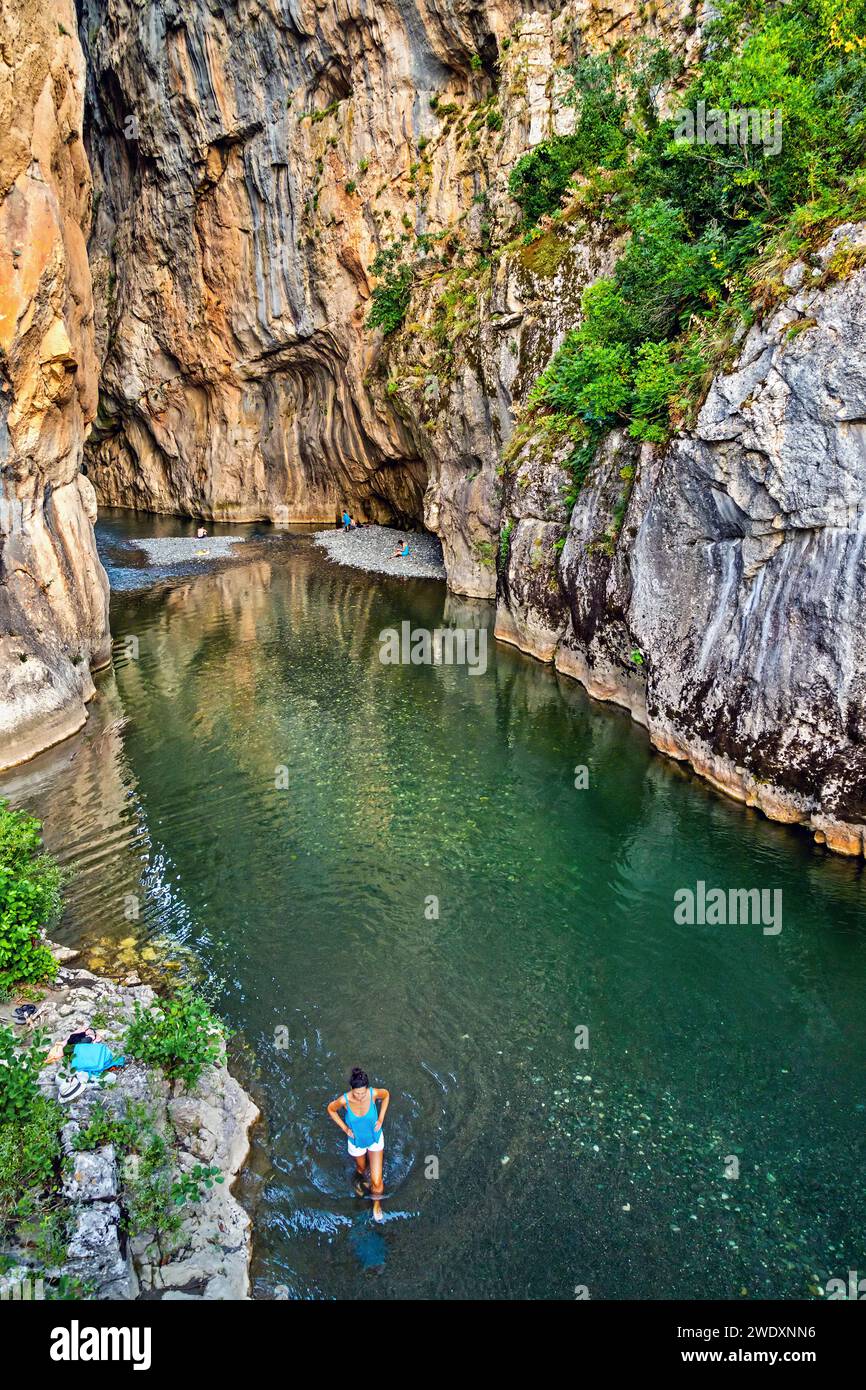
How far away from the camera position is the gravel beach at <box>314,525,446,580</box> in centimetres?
4022

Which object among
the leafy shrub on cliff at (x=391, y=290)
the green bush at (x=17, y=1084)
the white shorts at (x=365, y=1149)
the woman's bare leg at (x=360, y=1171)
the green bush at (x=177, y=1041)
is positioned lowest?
the woman's bare leg at (x=360, y=1171)

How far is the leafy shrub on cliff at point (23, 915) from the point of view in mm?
10266

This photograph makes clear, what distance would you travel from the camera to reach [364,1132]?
8211 millimetres

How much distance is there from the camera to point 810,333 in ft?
45.5

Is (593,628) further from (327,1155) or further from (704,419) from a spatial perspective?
(327,1155)

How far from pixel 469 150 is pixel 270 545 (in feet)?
74.5

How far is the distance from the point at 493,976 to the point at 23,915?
628 centimetres

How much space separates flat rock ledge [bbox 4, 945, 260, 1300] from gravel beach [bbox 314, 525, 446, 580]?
30.6m

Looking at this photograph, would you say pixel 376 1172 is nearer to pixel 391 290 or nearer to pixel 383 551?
pixel 383 551

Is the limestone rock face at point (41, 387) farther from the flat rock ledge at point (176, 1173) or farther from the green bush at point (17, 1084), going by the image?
the green bush at point (17, 1084)

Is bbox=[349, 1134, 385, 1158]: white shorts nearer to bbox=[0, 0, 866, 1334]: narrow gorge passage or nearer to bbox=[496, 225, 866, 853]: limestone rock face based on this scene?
bbox=[0, 0, 866, 1334]: narrow gorge passage

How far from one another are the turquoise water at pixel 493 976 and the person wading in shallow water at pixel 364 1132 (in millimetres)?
208

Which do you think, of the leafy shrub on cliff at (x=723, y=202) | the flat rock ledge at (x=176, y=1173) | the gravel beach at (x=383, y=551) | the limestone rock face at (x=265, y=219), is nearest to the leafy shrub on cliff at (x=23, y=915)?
the flat rock ledge at (x=176, y=1173)

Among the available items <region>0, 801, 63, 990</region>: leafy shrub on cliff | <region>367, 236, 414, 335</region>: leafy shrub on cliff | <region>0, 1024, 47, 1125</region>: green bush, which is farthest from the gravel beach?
<region>0, 1024, 47, 1125</region>: green bush
